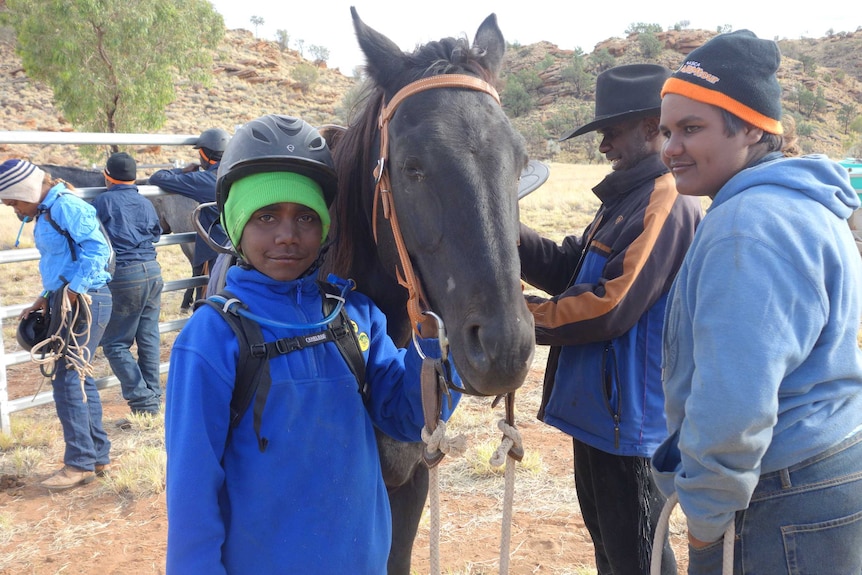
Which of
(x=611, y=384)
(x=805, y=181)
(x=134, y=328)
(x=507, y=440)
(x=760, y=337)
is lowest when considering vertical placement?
(x=134, y=328)

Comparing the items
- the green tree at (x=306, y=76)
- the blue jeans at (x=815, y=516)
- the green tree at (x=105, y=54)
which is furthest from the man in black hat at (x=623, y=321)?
the green tree at (x=306, y=76)

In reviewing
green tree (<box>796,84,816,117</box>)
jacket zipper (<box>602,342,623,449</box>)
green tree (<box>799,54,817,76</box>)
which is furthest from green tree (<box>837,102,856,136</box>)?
jacket zipper (<box>602,342,623,449</box>)

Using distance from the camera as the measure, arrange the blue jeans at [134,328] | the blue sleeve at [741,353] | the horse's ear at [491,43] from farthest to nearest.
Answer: the blue jeans at [134,328] < the horse's ear at [491,43] < the blue sleeve at [741,353]

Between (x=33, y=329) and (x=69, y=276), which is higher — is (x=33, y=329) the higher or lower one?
the lower one

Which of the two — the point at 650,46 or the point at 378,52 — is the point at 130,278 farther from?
the point at 650,46

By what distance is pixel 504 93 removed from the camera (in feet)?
164

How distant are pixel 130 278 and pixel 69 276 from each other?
1.42m

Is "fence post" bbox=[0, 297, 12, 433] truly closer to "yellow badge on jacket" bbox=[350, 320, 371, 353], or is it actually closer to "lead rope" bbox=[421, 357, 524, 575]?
"yellow badge on jacket" bbox=[350, 320, 371, 353]

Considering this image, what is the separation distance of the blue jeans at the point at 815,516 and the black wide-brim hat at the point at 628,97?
1533mm

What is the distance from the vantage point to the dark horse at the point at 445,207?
1718mm

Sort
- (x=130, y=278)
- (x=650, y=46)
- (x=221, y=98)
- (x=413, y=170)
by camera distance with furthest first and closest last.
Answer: (x=650, y=46), (x=221, y=98), (x=130, y=278), (x=413, y=170)

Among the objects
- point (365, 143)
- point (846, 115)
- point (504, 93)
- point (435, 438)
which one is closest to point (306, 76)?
point (504, 93)

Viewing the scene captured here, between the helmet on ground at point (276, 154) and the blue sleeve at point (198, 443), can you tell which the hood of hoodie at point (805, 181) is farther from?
the blue sleeve at point (198, 443)

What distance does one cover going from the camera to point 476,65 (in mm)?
2223
